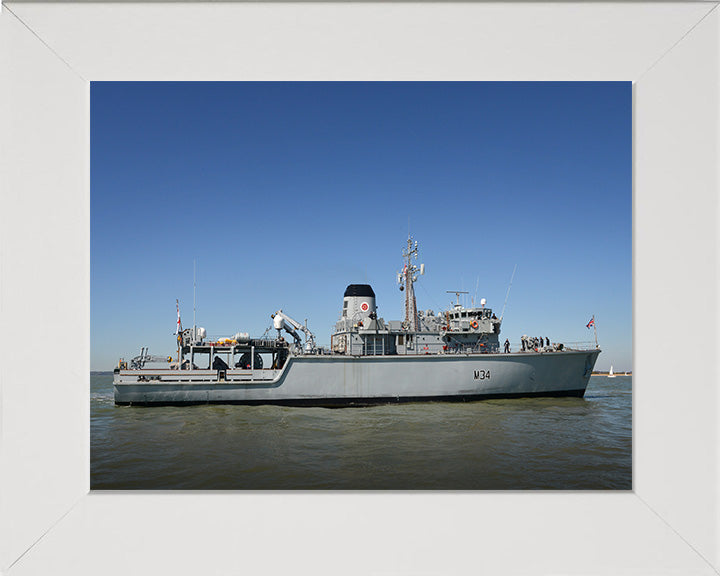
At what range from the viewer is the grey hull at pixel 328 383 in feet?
46.9

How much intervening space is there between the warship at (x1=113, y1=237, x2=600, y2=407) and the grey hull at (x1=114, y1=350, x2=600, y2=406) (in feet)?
0.11

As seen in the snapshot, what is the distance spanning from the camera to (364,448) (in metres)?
7.88

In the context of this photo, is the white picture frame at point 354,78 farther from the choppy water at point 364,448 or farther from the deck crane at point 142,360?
the deck crane at point 142,360

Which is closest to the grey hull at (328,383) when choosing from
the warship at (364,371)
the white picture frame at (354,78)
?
the warship at (364,371)

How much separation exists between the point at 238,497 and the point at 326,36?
364cm

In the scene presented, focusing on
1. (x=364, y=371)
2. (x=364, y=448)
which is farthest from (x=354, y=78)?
(x=364, y=371)

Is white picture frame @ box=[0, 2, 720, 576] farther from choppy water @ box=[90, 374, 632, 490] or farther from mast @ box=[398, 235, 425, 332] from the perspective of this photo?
mast @ box=[398, 235, 425, 332]

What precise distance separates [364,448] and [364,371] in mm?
6564

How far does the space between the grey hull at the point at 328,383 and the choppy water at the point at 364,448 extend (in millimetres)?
663

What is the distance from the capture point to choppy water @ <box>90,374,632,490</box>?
5711 millimetres

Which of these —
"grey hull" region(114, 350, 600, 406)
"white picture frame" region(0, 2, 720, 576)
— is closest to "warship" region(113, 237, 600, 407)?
"grey hull" region(114, 350, 600, 406)
